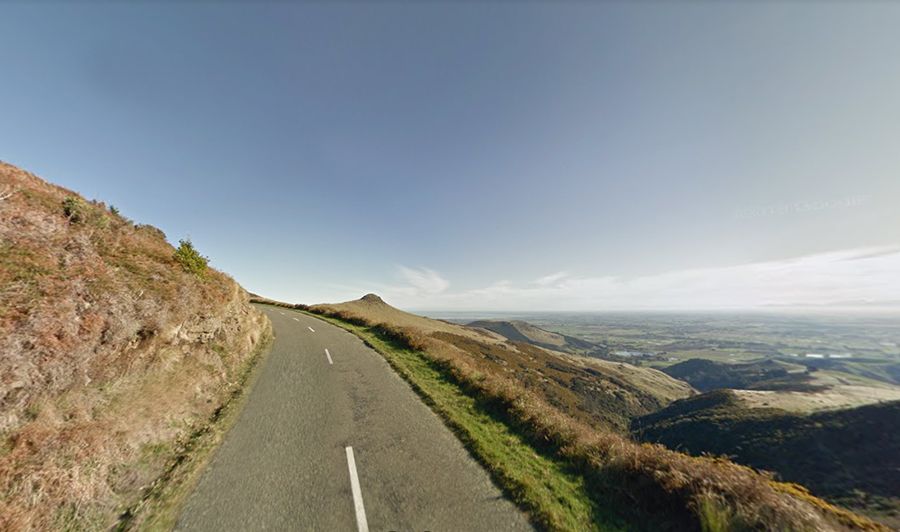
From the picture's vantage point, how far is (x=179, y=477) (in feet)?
18.1

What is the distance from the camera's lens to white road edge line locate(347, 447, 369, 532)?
4.56 metres

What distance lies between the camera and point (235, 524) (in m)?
4.58

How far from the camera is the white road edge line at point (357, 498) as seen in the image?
4.56 m

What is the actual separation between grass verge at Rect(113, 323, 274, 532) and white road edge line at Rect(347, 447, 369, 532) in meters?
2.55

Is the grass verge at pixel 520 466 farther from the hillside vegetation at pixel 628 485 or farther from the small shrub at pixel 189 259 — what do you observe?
the small shrub at pixel 189 259

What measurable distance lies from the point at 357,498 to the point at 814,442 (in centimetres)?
8453

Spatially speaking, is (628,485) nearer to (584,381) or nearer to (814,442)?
(814,442)

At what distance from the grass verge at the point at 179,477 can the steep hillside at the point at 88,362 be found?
0.16 metres

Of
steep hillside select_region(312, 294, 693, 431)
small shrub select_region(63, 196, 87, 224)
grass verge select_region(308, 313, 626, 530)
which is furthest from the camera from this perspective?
steep hillside select_region(312, 294, 693, 431)

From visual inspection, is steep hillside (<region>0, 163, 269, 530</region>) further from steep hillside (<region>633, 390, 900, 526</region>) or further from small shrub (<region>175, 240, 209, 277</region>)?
steep hillside (<region>633, 390, 900, 526</region>)

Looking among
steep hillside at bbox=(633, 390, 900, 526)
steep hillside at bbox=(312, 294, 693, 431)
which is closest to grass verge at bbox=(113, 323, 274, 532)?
steep hillside at bbox=(633, 390, 900, 526)

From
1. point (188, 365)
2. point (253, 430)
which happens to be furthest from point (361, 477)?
point (188, 365)

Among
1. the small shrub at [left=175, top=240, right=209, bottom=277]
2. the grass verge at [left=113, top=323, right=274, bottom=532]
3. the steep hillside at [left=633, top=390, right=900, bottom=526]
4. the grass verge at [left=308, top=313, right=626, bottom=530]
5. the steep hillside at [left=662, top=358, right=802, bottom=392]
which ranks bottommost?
the steep hillside at [left=662, top=358, right=802, bottom=392]

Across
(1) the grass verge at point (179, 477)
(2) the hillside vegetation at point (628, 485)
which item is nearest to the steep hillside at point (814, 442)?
(2) the hillside vegetation at point (628, 485)
